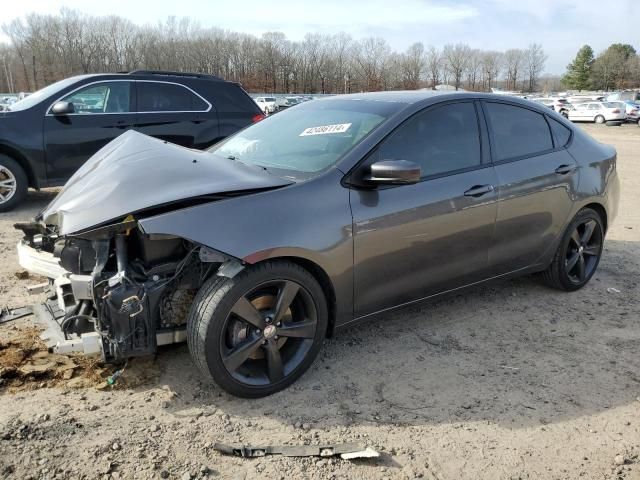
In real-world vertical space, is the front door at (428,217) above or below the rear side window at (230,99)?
below

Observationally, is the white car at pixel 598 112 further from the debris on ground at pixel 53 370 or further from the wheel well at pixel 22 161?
the debris on ground at pixel 53 370

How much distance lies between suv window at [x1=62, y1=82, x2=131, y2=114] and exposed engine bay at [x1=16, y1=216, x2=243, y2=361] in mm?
4973

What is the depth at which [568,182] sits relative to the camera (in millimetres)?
4391

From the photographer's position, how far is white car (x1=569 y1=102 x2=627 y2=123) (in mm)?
35750

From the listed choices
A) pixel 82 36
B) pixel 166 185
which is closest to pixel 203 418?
pixel 166 185

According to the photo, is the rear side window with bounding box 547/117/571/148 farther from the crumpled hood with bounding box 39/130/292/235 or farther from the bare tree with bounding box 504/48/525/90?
the bare tree with bounding box 504/48/525/90

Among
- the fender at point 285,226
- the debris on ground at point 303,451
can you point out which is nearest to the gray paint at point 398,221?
the fender at point 285,226

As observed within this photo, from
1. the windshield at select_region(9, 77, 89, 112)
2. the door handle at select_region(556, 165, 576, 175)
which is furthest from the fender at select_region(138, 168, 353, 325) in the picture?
the windshield at select_region(9, 77, 89, 112)

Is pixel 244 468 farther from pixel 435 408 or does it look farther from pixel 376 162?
pixel 376 162

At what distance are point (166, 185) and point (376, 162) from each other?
1.23m

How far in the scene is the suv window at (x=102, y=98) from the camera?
7.35 metres

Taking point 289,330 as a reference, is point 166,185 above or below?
above

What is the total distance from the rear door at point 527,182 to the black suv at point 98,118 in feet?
12.9

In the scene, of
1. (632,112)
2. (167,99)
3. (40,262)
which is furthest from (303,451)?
(632,112)
